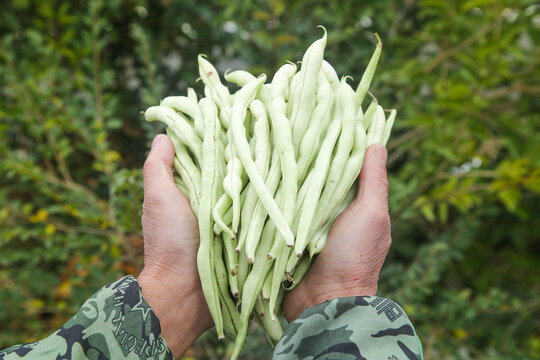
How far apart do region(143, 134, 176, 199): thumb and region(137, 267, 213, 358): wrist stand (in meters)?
0.18

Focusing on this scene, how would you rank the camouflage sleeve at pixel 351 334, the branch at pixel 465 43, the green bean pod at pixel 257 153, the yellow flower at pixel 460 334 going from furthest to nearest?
1. the yellow flower at pixel 460 334
2. the branch at pixel 465 43
3. the green bean pod at pixel 257 153
4. the camouflage sleeve at pixel 351 334

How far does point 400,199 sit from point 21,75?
5.32 ft

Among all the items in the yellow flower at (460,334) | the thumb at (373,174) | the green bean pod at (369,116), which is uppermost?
the green bean pod at (369,116)

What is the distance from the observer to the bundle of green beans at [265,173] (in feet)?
3.26

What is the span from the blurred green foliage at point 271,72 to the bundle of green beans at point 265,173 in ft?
1.62

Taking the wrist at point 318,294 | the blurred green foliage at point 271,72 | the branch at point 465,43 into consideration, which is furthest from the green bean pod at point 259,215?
the branch at point 465,43

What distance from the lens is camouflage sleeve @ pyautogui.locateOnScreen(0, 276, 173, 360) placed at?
92 cm

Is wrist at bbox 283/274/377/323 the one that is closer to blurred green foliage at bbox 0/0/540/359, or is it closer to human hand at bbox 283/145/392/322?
human hand at bbox 283/145/392/322

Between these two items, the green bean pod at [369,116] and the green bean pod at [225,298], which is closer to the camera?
the green bean pod at [225,298]

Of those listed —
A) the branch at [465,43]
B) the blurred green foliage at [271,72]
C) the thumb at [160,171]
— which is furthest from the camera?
the branch at [465,43]

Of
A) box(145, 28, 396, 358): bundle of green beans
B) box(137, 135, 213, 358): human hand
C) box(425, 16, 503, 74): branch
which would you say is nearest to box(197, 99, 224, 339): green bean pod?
box(145, 28, 396, 358): bundle of green beans

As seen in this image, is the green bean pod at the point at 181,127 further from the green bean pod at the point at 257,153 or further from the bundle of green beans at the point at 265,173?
the green bean pod at the point at 257,153

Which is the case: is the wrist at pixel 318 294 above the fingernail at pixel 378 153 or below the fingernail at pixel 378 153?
below

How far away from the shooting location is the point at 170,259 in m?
1.12
